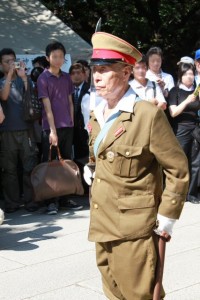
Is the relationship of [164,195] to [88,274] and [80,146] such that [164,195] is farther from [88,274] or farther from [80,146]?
[80,146]

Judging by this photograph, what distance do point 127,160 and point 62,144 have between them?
440 centimetres

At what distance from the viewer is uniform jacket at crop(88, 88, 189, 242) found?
3.12 m

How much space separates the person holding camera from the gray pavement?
0.30 meters

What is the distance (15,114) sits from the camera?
23.6 feet

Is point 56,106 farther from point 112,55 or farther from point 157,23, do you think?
point 157,23

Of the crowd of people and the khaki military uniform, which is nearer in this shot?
the khaki military uniform

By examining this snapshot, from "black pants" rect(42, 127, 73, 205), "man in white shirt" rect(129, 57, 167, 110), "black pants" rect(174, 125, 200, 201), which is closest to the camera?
Answer: "black pants" rect(42, 127, 73, 205)

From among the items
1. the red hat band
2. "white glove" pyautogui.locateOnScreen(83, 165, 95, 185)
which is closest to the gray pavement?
"white glove" pyautogui.locateOnScreen(83, 165, 95, 185)

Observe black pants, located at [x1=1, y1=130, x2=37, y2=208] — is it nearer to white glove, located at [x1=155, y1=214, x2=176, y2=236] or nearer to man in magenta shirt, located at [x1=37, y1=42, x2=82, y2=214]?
man in magenta shirt, located at [x1=37, y1=42, x2=82, y2=214]

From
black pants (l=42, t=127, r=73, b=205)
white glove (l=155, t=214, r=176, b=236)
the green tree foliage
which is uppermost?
the green tree foliage

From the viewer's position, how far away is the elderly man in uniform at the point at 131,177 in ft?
10.3

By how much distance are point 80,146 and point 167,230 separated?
5105 millimetres

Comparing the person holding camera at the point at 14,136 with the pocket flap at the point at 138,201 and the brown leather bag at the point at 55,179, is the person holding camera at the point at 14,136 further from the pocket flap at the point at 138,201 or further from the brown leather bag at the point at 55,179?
the pocket flap at the point at 138,201

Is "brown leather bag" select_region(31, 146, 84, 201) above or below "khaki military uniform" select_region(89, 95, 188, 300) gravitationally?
below
